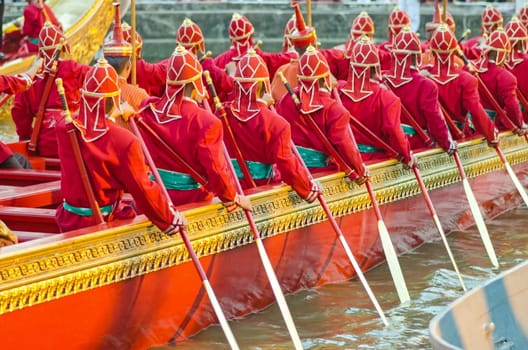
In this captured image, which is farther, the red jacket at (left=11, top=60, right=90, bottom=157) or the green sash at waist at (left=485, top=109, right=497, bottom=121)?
the green sash at waist at (left=485, top=109, right=497, bottom=121)

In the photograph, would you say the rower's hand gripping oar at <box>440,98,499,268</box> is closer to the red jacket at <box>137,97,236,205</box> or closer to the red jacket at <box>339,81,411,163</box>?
the red jacket at <box>339,81,411,163</box>

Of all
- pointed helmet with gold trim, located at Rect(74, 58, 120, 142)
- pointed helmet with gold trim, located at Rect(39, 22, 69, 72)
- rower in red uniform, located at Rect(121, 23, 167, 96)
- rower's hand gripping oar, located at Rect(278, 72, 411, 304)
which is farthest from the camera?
rower in red uniform, located at Rect(121, 23, 167, 96)

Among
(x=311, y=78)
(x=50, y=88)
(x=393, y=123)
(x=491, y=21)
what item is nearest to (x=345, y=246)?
(x=311, y=78)

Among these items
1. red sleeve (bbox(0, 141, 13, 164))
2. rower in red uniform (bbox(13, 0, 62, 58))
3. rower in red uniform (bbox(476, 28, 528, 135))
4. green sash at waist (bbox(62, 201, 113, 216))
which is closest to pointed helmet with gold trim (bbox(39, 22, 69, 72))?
red sleeve (bbox(0, 141, 13, 164))

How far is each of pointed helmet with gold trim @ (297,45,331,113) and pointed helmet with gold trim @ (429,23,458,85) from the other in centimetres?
197

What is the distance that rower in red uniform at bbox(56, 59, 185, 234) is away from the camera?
712 centimetres

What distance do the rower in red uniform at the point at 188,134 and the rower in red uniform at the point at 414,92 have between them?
2623 millimetres

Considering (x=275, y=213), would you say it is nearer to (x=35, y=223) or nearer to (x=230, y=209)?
(x=230, y=209)

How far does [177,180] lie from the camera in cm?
803

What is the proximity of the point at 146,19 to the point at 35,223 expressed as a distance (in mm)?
13014

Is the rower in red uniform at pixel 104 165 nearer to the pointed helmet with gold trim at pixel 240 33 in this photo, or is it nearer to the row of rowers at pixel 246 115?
the row of rowers at pixel 246 115

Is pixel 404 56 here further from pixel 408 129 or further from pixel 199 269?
pixel 199 269

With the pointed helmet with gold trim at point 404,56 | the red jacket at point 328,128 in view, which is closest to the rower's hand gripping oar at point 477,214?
the pointed helmet with gold trim at point 404,56

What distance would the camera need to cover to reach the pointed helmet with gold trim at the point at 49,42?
9.93 meters
